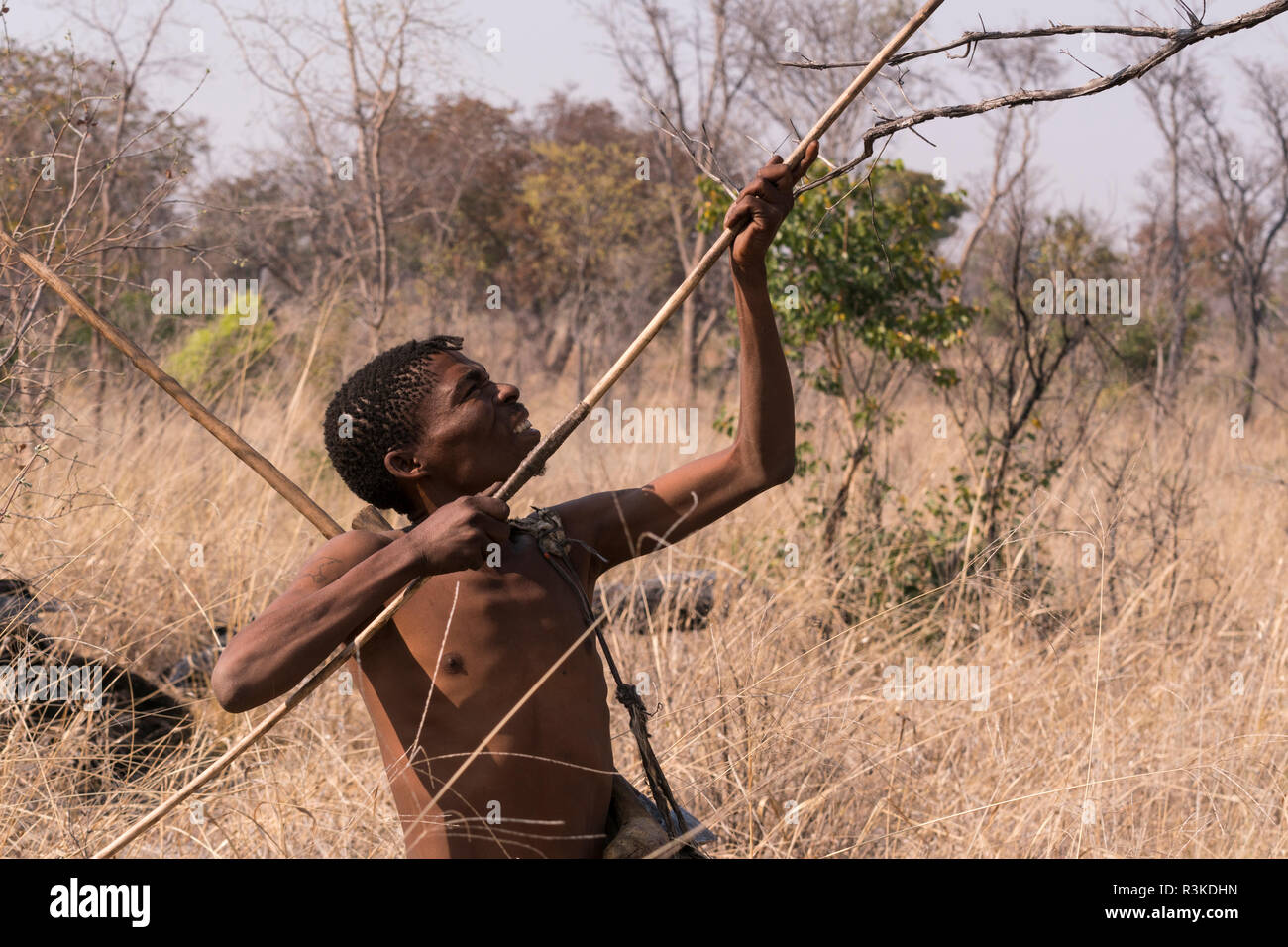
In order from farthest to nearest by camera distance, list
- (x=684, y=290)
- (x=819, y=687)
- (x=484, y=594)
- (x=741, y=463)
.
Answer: (x=819, y=687), (x=741, y=463), (x=484, y=594), (x=684, y=290)

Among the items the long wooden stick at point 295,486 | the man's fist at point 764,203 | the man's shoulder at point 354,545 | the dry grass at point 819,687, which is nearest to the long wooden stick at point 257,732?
the long wooden stick at point 295,486

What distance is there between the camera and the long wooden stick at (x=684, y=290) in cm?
155

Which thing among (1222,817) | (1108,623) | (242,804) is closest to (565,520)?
(242,804)

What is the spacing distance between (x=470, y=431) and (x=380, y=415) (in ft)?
0.54

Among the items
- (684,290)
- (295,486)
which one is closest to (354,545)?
(295,486)

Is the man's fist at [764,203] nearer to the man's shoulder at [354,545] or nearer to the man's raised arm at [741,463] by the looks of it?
the man's raised arm at [741,463]

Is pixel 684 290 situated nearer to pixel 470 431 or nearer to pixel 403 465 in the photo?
pixel 470 431

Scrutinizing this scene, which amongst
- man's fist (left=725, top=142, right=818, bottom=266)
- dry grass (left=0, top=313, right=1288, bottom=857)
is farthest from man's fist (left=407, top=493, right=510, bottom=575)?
dry grass (left=0, top=313, right=1288, bottom=857)

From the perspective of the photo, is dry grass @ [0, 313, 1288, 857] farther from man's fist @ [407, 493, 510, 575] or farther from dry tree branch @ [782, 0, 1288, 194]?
dry tree branch @ [782, 0, 1288, 194]

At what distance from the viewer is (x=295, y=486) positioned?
174cm

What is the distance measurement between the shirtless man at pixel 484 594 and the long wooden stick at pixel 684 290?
0.22ft

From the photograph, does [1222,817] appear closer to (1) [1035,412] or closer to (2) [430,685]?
(2) [430,685]

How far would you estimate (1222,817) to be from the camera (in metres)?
2.85
